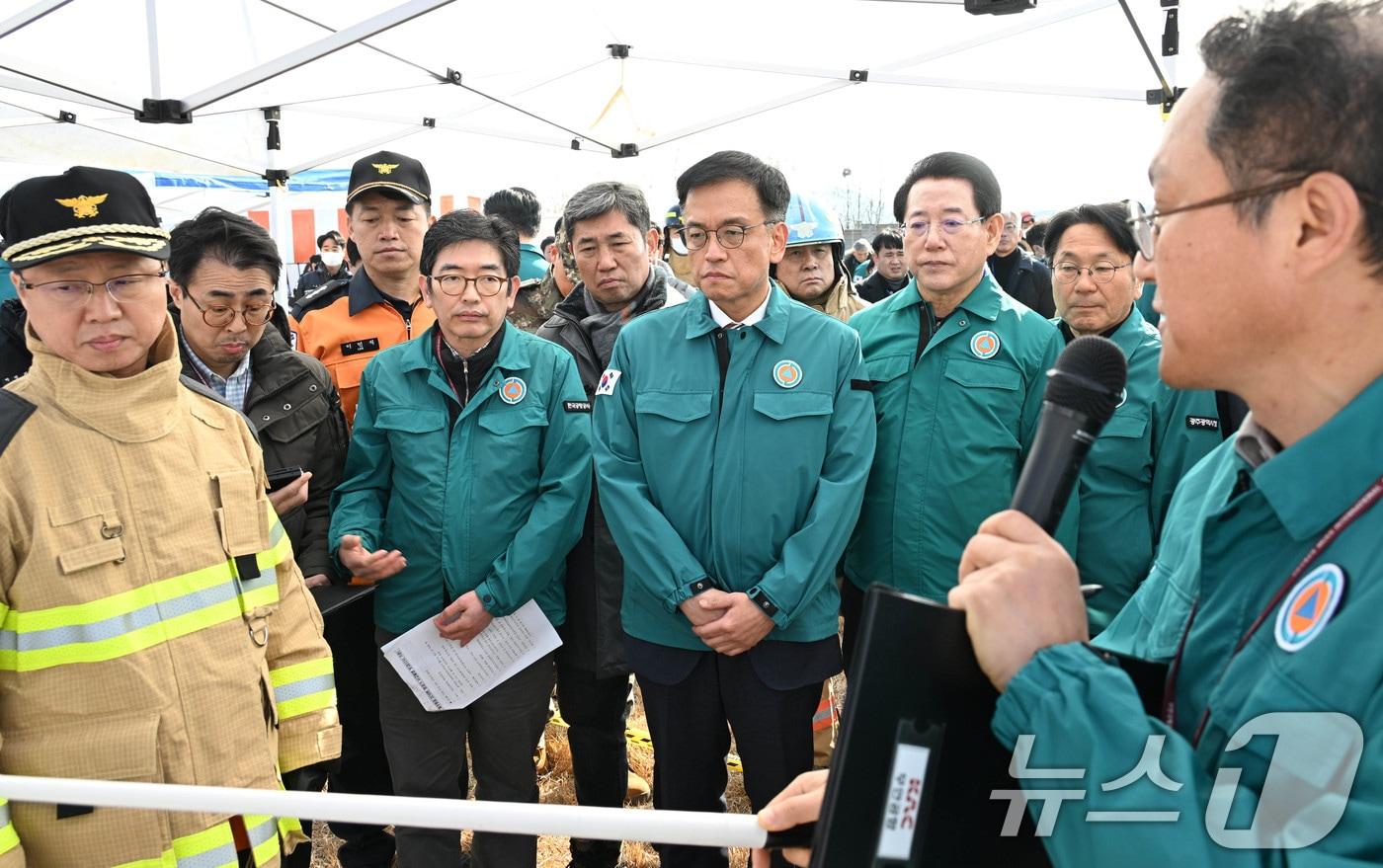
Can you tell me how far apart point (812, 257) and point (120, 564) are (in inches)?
138

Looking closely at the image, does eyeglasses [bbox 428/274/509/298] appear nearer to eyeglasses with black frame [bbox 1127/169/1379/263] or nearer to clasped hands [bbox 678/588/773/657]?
clasped hands [bbox 678/588/773/657]

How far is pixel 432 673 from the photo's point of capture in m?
2.96

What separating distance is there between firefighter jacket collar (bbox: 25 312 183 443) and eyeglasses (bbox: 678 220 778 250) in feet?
5.11

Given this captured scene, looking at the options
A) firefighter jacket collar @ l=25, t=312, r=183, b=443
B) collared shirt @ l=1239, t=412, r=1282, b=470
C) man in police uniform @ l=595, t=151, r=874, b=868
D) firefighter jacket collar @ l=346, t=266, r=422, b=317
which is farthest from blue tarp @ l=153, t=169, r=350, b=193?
collared shirt @ l=1239, t=412, r=1282, b=470

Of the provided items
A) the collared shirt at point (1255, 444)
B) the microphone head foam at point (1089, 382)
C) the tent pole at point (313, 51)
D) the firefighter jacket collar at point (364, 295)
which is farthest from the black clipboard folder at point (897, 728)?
the tent pole at point (313, 51)

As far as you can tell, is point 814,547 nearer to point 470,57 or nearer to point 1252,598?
point 1252,598

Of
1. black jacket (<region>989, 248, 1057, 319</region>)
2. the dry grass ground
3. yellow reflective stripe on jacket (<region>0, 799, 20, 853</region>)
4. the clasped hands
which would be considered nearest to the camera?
yellow reflective stripe on jacket (<region>0, 799, 20, 853</region>)

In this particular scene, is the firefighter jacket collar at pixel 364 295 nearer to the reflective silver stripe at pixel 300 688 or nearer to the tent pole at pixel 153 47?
the reflective silver stripe at pixel 300 688

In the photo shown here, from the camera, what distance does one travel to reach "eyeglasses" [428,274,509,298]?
3115 mm

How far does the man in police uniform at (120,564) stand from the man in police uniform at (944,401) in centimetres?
181

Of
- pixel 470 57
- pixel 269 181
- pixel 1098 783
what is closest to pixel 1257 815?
pixel 1098 783

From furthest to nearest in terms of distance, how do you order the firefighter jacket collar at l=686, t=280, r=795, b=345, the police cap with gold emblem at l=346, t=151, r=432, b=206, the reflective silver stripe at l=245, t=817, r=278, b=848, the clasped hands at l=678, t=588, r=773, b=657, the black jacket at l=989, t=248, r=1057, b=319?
1. the black jacket at l=989, t=248, r=1057, b=319
2. the police cap with gold emblem at l=346, t=151, r=432, b=206
3. the firefighter jacket collar at l=686, t=280, r=795, b=345
4. the clasped hands at l=678, t=588, r=773, b=657
5. the reflective silver stripe at l=245, t=817, r=278, b=848

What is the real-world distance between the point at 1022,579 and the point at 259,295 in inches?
106

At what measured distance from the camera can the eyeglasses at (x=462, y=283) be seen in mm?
3115
